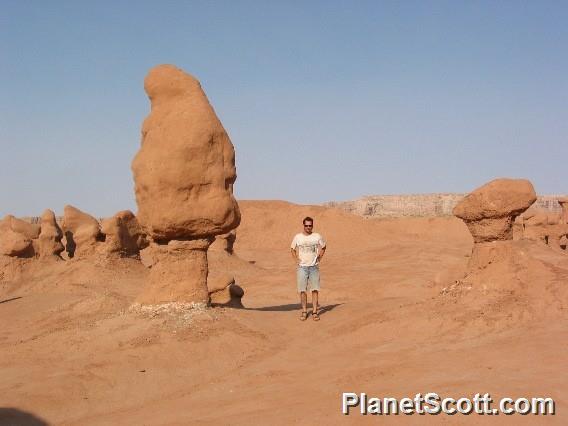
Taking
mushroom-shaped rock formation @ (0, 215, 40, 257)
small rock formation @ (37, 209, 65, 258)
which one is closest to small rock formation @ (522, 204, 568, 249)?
small rock formation @ (37, 209, 65, 258)

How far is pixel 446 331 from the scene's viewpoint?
6.72 metres

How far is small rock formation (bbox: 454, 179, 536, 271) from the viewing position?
793 cm

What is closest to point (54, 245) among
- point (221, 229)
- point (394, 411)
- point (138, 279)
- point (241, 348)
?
point (138, 279)

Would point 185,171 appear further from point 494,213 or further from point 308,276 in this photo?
point 494,213

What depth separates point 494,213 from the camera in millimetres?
8023

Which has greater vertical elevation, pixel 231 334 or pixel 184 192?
pixel 184 192

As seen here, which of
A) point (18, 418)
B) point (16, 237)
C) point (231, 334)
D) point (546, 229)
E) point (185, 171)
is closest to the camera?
point (18, 418)

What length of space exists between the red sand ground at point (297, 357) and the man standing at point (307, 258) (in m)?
0.34

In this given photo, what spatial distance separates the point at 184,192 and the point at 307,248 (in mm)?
2093

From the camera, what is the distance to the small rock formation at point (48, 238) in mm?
17844

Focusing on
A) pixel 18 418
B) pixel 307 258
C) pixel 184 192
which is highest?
pixel 184 192

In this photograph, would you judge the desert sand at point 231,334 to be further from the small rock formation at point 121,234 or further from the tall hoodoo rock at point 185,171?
the small rock formation at point 121,234

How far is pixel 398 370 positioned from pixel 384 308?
3.24m

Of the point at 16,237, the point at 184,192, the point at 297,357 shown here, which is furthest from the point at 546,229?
the point at 16,237
